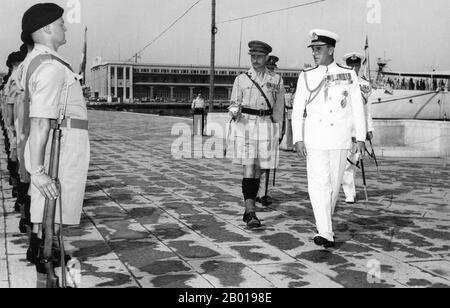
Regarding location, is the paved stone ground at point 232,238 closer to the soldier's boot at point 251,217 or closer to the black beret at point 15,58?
the soldier's boot at point 251,217

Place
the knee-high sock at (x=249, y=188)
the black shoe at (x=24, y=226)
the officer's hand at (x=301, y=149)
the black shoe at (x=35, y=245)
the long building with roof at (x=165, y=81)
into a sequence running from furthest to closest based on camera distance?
the long building with roof at (x=165, y=81)
the knee-high sock at (x=249, y=188)
the black shoe at (x=24, y=226)
the officer's hand at (x=301, y=149)
the black shoe at (x=35, y=245)

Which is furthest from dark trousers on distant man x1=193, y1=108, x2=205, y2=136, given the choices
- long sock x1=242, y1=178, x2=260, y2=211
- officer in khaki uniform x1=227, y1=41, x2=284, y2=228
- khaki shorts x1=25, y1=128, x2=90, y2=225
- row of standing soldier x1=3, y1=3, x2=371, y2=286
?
khaki shorts x1=25, y1=128, x2=90, y2=225

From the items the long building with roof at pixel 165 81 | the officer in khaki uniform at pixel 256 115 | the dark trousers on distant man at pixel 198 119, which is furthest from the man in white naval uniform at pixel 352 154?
the long building with roof at pixel 165 81

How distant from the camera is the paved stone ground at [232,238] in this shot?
4.27 metres

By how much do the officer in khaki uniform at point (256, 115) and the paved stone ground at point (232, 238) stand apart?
2.25 feet

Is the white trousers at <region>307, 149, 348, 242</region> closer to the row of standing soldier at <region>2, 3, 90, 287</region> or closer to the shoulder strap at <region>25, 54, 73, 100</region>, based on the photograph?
the row of standing soldier at <region>2, 3, 90, 287</region>

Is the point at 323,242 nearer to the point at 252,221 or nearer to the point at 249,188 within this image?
the point at 252,221

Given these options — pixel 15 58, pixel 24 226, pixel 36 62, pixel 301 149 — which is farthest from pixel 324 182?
pixel 15 58

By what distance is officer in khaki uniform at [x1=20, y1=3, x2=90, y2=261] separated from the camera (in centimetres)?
350

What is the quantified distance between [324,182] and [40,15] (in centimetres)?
279

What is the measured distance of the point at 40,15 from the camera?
150 inches

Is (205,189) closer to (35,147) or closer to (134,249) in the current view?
Answer: (134,249)

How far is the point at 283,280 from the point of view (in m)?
4.18
